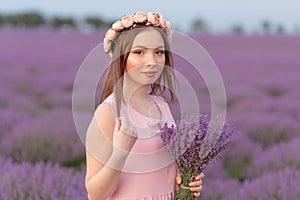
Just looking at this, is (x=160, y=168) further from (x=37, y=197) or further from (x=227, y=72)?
(x=227, y=72)

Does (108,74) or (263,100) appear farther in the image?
(263,100)

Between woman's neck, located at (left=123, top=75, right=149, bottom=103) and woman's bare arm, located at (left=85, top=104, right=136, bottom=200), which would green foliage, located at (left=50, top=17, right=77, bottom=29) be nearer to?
woman's neck, located at (left=123, top=75, right=149, bottom=103)

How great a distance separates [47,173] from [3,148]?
3.99 feet

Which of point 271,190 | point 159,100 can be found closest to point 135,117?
Result: point 159,100

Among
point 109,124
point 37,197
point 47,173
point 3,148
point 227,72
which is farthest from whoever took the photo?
point 227,72

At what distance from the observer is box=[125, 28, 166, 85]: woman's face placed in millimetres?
1595

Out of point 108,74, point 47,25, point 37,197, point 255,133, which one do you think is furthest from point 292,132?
point 47,25

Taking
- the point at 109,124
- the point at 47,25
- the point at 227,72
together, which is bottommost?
the point at 47,25

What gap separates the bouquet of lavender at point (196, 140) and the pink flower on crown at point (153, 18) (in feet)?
1.23

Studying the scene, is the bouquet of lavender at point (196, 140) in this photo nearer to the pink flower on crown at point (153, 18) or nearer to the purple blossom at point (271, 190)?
the pink flower on crown at point (153, 18)

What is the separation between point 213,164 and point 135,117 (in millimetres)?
1752

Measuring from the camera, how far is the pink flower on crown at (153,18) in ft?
5.39

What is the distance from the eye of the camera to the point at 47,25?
42906 millimetres

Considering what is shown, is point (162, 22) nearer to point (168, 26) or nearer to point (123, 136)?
point (168, 26)
